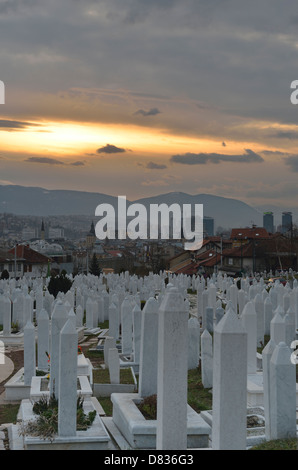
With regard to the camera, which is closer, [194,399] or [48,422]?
[48,422]

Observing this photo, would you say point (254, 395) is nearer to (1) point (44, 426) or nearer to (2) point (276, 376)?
(2) point (276, 376)

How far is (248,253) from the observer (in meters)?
58.8

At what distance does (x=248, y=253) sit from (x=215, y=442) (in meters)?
52.8

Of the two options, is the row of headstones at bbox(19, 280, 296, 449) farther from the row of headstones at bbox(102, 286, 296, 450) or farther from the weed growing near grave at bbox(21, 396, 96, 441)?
the weed growing near grave at bbox(21, 396, 96, 441)

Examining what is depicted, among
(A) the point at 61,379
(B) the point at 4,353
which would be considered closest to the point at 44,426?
(A) the point at 61,379

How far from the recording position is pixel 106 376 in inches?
593

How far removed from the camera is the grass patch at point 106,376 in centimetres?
1423

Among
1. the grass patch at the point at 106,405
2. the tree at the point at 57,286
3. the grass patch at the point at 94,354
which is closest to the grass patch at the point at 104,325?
the tree at the point at 57,286

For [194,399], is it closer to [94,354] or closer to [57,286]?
[94,354]

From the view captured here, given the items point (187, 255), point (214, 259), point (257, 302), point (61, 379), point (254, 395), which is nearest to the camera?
point (61, 379)

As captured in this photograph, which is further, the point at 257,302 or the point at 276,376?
the point at 257,302

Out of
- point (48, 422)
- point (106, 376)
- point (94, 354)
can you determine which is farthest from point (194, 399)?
point (94, 354)

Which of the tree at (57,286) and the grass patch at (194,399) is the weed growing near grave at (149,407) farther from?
the tree at (57,286)

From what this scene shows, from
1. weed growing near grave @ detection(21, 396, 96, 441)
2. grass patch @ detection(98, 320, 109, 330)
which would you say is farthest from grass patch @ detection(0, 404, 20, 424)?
grass patch @ detection(98, 320, 109, 330)
